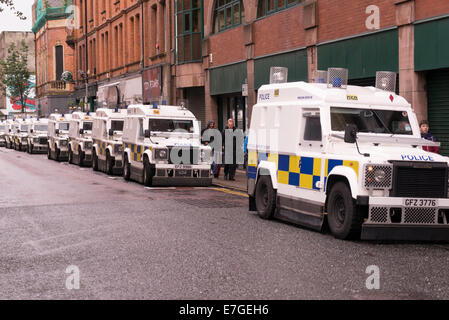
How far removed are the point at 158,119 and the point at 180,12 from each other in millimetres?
14546

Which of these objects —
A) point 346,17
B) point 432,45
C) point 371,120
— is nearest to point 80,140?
point 346,17

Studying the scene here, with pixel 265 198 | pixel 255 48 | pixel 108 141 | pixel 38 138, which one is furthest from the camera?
pixel 38 138

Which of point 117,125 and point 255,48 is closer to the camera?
point 117,125

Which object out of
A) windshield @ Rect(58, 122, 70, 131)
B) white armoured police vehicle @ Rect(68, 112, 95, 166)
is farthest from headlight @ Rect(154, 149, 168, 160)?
windshield @ Rect(58, 122, 70, 131)

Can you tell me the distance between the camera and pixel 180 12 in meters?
34.6

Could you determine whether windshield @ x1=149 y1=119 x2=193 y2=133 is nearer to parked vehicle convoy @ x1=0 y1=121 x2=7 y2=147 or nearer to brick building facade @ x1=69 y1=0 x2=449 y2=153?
brick building facade @ x1=69 y1=0 x2=449 y2=153

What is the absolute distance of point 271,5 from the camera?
26.0 metres

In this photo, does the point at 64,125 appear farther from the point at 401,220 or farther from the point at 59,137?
the point at 401,220

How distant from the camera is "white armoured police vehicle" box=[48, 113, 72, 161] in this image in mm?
35438

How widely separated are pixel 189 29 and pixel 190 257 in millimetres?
26213

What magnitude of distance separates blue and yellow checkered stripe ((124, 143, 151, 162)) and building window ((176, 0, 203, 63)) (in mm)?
11979

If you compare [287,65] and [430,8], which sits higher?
[430,8]
